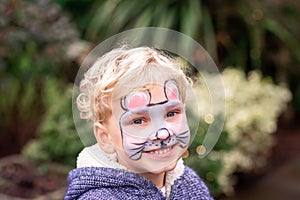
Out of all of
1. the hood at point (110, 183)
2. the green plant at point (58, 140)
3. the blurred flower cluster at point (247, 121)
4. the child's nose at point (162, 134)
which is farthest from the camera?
the blurred flower cluster at point (247, 121)

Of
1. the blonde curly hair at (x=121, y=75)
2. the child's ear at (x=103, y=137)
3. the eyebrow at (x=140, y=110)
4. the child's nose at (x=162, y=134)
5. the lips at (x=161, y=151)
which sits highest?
the blonde curly hair at (x=121, y=75)

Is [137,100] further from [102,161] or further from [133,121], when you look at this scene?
[102,161]

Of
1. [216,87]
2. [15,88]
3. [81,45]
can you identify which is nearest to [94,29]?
[15,88]

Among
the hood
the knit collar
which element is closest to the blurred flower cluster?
the knit collar

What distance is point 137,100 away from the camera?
1.62 metres

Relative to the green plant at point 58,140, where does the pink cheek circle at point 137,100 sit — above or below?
below

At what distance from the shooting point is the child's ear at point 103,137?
5.52ft

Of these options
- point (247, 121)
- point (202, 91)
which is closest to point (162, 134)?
point (202, 91)

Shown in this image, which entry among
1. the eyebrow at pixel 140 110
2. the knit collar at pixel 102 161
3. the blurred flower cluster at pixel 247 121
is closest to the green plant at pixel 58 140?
the blurred flower cluster at pixel 247 121

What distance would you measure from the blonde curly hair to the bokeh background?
1214 mm

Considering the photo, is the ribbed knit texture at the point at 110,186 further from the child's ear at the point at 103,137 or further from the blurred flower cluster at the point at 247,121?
the blurred flower cluster at the point at 247,121

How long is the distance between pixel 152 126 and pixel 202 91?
0.57 m

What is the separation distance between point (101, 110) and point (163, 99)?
0.16 meters

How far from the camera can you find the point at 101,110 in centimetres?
167
